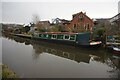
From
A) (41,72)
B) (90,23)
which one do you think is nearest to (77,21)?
(90,23)

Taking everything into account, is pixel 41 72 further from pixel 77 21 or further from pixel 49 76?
pixel 77 21

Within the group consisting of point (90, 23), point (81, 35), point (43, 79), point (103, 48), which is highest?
point (90, 23)

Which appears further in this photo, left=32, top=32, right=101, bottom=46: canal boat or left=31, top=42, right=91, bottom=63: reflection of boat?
left=32, top=32, right=101, bottom=46: canal boat

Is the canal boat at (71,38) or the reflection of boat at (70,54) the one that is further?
the canal boat at (71,38)

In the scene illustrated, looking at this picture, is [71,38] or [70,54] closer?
[70,54]

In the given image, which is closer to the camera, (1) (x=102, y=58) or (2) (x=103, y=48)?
(1) (x=102, y=58)

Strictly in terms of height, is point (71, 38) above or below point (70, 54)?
above

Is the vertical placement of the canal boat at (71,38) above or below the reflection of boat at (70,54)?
above

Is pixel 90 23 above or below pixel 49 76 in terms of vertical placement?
above

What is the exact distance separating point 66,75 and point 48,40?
14.4m

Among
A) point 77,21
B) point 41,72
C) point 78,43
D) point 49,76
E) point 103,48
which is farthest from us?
point 77,21

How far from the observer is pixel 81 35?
1692 cm

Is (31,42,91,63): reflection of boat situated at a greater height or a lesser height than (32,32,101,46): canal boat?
lesser

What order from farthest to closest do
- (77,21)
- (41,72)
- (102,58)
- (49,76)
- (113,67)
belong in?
(77,21) → (102,58) → (113,67) → (41,72) → (49,76)
